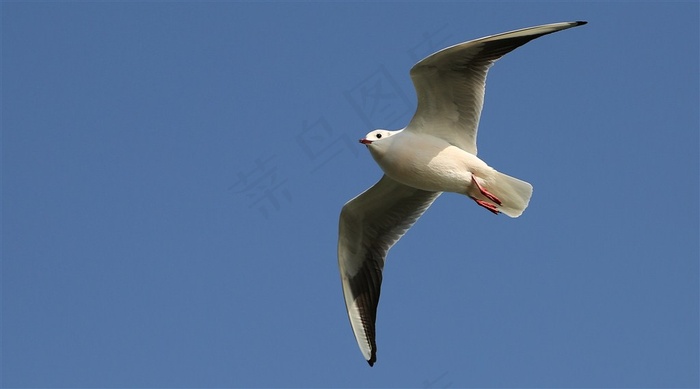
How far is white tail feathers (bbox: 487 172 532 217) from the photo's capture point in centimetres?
934

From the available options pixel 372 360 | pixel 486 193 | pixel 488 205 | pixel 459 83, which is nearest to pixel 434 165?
pixel 486 193

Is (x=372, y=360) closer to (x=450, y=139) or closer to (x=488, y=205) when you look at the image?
(x=488, y=205)

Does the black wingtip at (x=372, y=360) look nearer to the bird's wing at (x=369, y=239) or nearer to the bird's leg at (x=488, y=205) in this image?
the bird's wing at (x=369, y=239)

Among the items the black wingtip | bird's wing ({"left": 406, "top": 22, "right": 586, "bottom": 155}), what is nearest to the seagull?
bird's wing ({"left": 406, "top": 22, "right": 586, "bottom": 155})

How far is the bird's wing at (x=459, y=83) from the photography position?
876cm

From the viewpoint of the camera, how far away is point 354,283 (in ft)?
34.7

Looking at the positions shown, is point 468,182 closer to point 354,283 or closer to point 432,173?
point 432,173

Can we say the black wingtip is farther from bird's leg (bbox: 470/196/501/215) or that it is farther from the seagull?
bird's leg (bbox: 470/196/501/215)

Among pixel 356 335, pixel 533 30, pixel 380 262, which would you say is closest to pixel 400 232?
pixel 380 262

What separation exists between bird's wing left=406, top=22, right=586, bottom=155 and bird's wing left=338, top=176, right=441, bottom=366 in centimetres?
99

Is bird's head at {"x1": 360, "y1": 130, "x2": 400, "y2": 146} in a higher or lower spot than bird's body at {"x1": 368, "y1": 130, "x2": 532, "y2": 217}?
higher

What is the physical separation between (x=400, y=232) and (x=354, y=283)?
695mm

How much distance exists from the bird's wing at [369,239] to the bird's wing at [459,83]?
3.25 ft

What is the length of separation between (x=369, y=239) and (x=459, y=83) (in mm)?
2123
